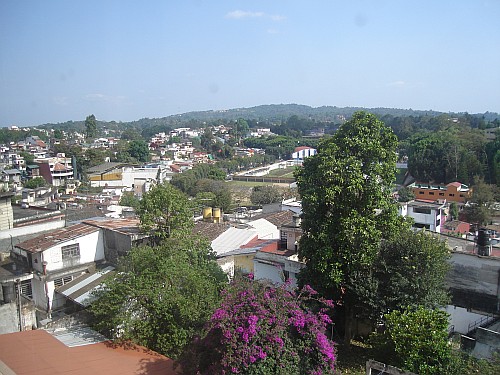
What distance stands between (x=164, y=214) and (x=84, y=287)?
240 centimetres

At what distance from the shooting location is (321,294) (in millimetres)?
8500

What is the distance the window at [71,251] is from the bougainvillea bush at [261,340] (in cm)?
567

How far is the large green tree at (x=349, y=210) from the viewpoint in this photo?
8188mm

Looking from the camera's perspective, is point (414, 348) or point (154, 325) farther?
point (154, 325)

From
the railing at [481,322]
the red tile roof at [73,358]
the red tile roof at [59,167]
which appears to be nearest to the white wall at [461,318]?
the railing at [481,322]

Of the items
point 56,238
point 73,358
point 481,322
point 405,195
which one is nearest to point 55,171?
point 405,195

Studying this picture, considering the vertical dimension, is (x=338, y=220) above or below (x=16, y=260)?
above

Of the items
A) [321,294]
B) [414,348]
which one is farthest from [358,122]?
[414,348]

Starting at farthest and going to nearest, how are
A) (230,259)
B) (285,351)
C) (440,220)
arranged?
(440,220), (230,259), (285,351)

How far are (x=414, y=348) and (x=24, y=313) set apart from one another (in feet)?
A: 23.9

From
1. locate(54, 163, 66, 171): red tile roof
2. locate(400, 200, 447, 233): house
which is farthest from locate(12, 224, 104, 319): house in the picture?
locate(54, 163, 66, 171): red tile roof

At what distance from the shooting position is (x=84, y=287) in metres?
10.2

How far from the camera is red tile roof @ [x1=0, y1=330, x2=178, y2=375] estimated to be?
21.5ft

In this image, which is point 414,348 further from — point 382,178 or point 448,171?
point 448,171
